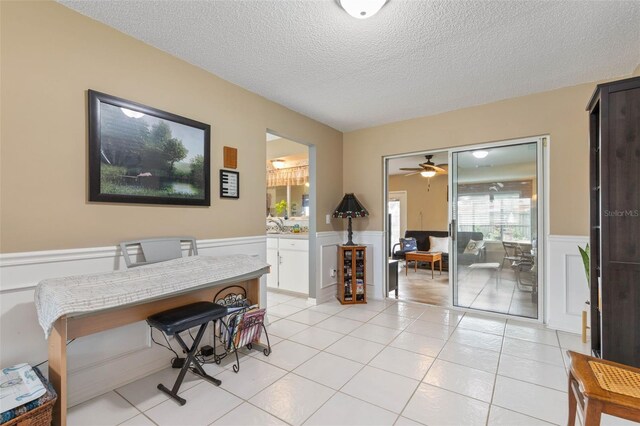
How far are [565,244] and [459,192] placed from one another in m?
1.23

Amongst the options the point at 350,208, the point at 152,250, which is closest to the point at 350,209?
the point at 350,208

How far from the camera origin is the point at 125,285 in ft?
5.68

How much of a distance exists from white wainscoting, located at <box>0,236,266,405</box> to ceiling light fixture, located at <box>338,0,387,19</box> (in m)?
2.22

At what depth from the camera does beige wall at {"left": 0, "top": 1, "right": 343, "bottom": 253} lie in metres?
1.68

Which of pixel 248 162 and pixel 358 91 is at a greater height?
pixel 358 91

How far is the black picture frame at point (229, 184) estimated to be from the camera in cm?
286

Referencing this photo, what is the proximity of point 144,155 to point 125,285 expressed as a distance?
3.34ft

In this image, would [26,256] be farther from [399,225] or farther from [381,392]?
[399,225]

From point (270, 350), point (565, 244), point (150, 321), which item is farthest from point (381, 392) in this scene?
point (565, 244)

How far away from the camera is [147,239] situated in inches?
88.4

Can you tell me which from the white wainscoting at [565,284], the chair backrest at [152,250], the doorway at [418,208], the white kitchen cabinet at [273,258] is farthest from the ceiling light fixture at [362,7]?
the doorway at [418,208]

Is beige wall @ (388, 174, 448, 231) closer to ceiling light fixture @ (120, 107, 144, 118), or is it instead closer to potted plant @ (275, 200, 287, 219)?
potted plant @ (275, 200, 287, 219)

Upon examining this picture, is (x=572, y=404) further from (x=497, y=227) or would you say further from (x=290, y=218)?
(x=290, y=218)

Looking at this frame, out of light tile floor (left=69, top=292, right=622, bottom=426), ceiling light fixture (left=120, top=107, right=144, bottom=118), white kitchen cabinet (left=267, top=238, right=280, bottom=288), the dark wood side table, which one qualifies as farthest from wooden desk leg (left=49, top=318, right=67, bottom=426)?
the dark wood side table
